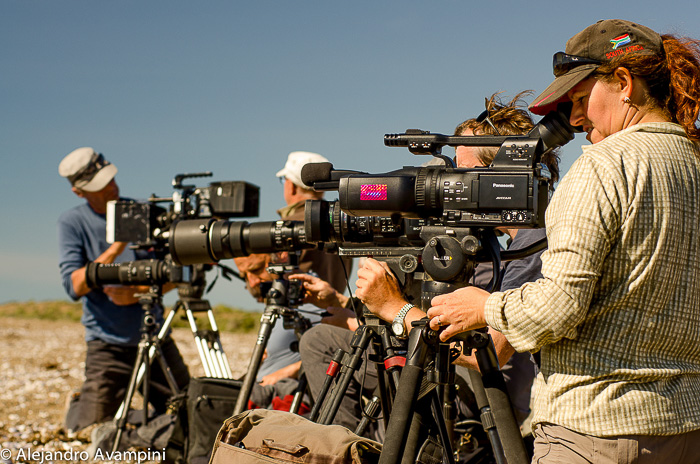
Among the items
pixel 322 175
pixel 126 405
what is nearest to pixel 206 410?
pixel 126 405

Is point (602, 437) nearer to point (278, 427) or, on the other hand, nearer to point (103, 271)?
point (278, 427)

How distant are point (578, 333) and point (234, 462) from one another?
137 centimetres

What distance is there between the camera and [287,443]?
8.18 ft

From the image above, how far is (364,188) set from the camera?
2477mm

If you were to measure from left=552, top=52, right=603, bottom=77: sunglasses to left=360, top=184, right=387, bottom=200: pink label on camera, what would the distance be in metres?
0.71

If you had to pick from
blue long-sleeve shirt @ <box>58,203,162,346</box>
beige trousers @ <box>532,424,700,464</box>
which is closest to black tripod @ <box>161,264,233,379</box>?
blue long-sleeve shirt @ <box>58,203,162,346</box>

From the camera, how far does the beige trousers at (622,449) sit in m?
1.87

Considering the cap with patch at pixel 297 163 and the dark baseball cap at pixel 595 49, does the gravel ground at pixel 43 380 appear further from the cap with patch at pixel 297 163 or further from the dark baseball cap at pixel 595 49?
the dark baseball cap at pixel 595 49

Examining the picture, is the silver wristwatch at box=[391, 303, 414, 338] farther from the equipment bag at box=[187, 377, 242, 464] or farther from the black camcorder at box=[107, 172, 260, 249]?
the black camcorder at box=[107, 172, 260, 249]

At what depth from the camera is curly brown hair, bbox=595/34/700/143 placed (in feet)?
6.54

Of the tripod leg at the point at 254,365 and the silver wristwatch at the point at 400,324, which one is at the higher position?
the silver wristwatch at the point at 400,324

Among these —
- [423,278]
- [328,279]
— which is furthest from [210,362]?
[423,278]

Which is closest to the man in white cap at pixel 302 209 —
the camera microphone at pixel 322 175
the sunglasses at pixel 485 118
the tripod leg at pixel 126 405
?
the tripod leg at pixel 126 405

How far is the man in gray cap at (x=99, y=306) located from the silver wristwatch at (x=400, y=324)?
4.00 metres
